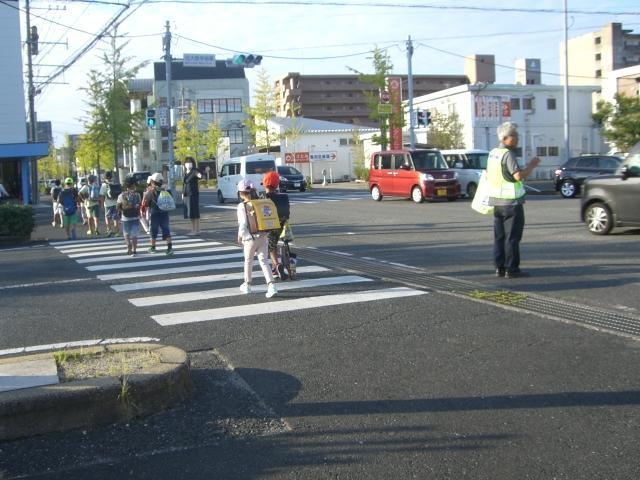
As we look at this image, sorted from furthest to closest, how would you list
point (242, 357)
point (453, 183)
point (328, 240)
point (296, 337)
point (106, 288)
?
point (453, 183), point (328, 240), point (106, 288), point (296, 337), point (242, 357)

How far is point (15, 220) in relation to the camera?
709 inches

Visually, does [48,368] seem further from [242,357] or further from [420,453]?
[420,453]

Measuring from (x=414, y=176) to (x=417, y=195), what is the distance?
0.74m

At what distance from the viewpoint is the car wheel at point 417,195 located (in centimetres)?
2623

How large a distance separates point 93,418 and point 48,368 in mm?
852

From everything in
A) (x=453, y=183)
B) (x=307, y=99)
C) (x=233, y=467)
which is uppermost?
(x=307, y=99)

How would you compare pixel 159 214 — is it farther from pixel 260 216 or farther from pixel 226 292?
pixel 260 216

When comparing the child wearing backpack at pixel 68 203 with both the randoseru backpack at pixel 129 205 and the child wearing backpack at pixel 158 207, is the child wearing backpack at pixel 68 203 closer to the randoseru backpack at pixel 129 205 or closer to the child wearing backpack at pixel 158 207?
the child wearing backpack at pixel 158 207

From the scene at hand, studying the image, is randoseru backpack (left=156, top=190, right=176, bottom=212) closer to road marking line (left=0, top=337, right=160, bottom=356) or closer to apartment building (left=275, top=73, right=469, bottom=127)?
road marking line (left=0, top=337, right=160, bottom=356)

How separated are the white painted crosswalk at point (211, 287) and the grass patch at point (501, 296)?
0.70 metres

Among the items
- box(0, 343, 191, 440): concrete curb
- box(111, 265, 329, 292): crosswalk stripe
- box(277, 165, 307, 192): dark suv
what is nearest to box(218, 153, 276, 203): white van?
box(277, 165, 307, 192): dark suv

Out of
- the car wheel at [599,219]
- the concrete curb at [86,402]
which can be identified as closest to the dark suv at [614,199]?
the car wheel at [599,219]

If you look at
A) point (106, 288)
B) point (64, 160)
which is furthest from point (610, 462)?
point (64, 160)

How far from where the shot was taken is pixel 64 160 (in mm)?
107125
